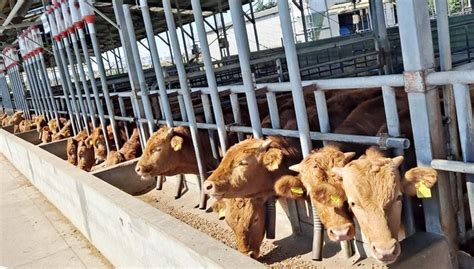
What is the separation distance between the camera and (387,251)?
8.21 feet

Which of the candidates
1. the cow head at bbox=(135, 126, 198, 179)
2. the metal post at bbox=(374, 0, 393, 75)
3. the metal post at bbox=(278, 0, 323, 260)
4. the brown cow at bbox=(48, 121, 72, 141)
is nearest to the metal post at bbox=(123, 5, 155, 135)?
the cow head at bbox=(135, 126, 198, 179)

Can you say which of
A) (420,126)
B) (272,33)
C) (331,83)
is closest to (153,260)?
(331,83)

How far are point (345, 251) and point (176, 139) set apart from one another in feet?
7.66

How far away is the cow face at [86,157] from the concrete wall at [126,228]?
0.77m

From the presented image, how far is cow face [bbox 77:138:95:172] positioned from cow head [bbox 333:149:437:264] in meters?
6.40

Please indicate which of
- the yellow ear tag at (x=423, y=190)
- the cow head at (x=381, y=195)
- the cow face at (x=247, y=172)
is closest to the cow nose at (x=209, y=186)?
the cow face at (x=247, y=172)

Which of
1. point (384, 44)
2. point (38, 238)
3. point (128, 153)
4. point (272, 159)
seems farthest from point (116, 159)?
point (384, 44)

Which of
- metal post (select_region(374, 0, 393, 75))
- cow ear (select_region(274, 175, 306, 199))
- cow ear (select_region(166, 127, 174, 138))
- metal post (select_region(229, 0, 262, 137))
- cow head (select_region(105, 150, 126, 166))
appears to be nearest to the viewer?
cow ear (select_region(274, 175, 306, 199))

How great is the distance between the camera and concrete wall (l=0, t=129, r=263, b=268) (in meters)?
3.00

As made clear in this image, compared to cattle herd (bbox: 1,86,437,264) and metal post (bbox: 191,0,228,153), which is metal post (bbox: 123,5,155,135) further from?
metal post (bbox: 191,0,228,153)

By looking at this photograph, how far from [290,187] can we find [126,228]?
64.9 inches

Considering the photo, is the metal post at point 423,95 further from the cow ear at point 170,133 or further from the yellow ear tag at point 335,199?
the cow ear at point 170,133

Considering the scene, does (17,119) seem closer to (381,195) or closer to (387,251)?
(381,195)

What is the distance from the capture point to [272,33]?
37000mm
